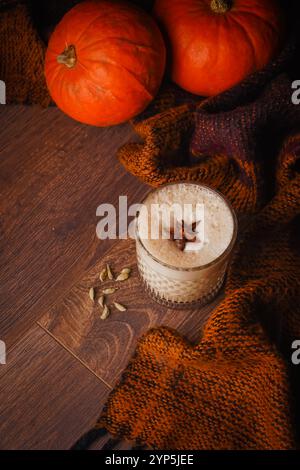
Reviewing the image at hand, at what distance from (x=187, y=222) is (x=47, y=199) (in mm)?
225

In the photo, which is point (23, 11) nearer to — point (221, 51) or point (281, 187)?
point (221, 51)

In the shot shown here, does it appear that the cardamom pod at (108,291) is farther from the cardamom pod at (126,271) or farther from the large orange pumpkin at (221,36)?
the large orange pumpkin at (221,36)

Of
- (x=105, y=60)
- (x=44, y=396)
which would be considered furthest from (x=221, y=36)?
(x=44, y=396)

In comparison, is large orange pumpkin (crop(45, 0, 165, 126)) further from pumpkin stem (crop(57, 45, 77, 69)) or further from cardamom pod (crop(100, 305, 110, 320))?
cardamom pod (crop(100, 305, 110, 320))

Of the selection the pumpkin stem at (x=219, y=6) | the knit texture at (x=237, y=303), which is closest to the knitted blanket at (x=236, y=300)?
the knit texture at (x=237, y=303)

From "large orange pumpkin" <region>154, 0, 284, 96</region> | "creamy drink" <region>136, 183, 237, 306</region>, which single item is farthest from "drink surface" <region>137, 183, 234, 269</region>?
"large orange pumpkin" <region>154, 0, 284, 96</region>

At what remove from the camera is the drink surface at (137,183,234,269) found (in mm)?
683

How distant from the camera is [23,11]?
2.80 ft

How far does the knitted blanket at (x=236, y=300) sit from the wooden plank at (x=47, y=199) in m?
0.05

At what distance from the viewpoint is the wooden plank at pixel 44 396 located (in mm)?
697

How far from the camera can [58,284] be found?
0.77 m
